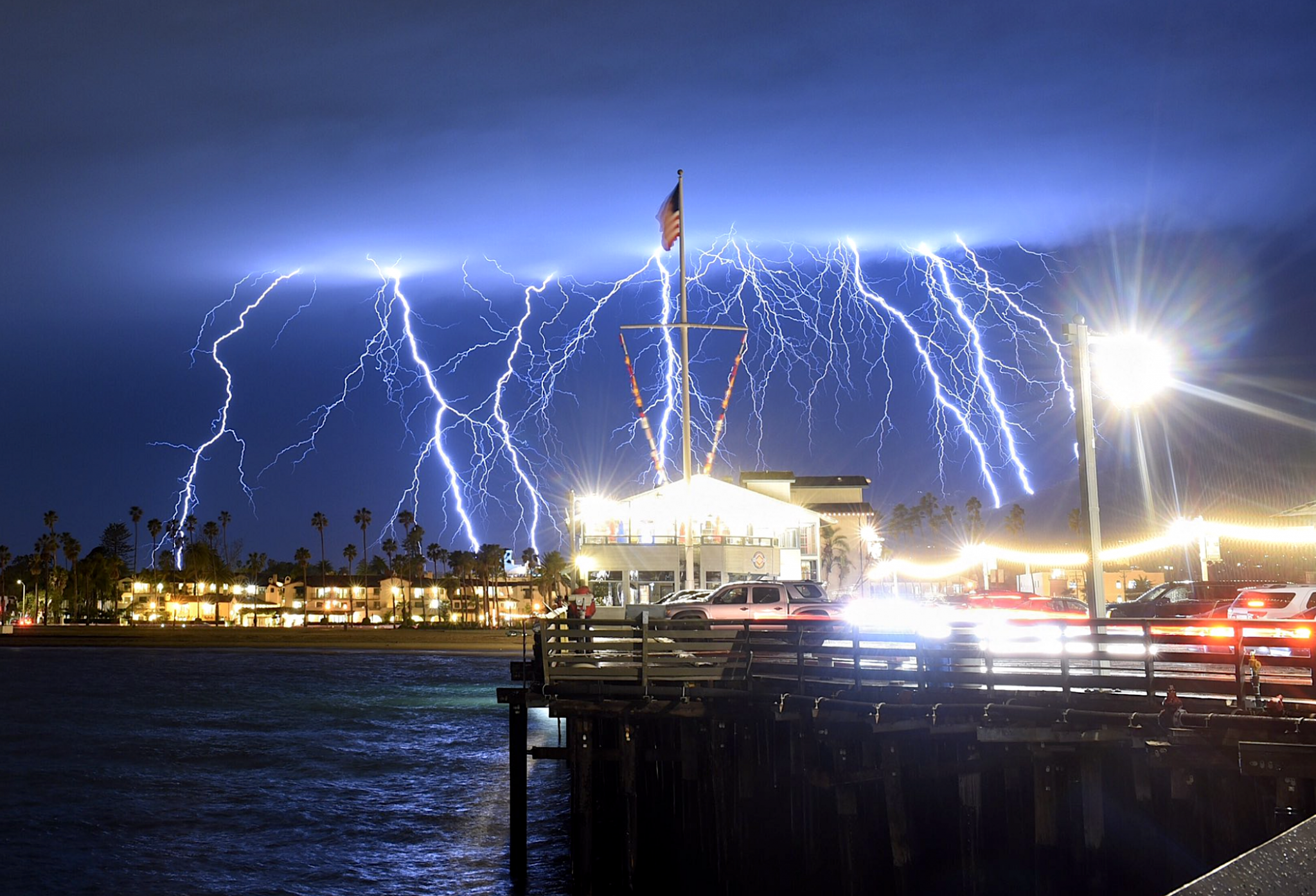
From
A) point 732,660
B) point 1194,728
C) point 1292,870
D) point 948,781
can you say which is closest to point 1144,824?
point 1194,728

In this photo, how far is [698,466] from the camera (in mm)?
72000

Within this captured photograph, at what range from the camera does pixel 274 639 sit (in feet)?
331

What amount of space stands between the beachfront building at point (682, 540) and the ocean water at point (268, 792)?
8361 millimetres

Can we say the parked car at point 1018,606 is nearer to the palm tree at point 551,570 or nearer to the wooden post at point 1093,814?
the wooden post at point 1093,814

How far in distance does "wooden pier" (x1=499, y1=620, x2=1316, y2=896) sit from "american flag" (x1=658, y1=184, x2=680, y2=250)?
21747 mm

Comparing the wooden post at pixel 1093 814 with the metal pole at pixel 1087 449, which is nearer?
the wooden post at pixel 1093 814

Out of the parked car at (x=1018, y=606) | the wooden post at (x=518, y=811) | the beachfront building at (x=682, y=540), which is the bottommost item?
the wooden post at (x=518, y=811)

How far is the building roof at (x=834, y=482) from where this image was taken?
109 meters

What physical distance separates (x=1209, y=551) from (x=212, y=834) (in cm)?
3069

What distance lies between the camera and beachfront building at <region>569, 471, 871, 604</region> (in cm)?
5288

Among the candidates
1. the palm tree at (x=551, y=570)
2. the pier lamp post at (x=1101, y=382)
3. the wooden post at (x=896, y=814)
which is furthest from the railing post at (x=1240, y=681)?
the palm tree at (x=551, y=570)

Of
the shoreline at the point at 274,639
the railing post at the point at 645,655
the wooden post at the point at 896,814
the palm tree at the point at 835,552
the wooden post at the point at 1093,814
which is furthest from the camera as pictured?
the palm tree at the point at 835,552

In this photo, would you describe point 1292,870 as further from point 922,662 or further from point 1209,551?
point 1209,551

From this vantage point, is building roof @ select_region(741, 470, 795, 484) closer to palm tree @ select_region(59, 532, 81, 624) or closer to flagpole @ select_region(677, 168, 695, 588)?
flagpole @ select_region(677, 168, 695, 588)
